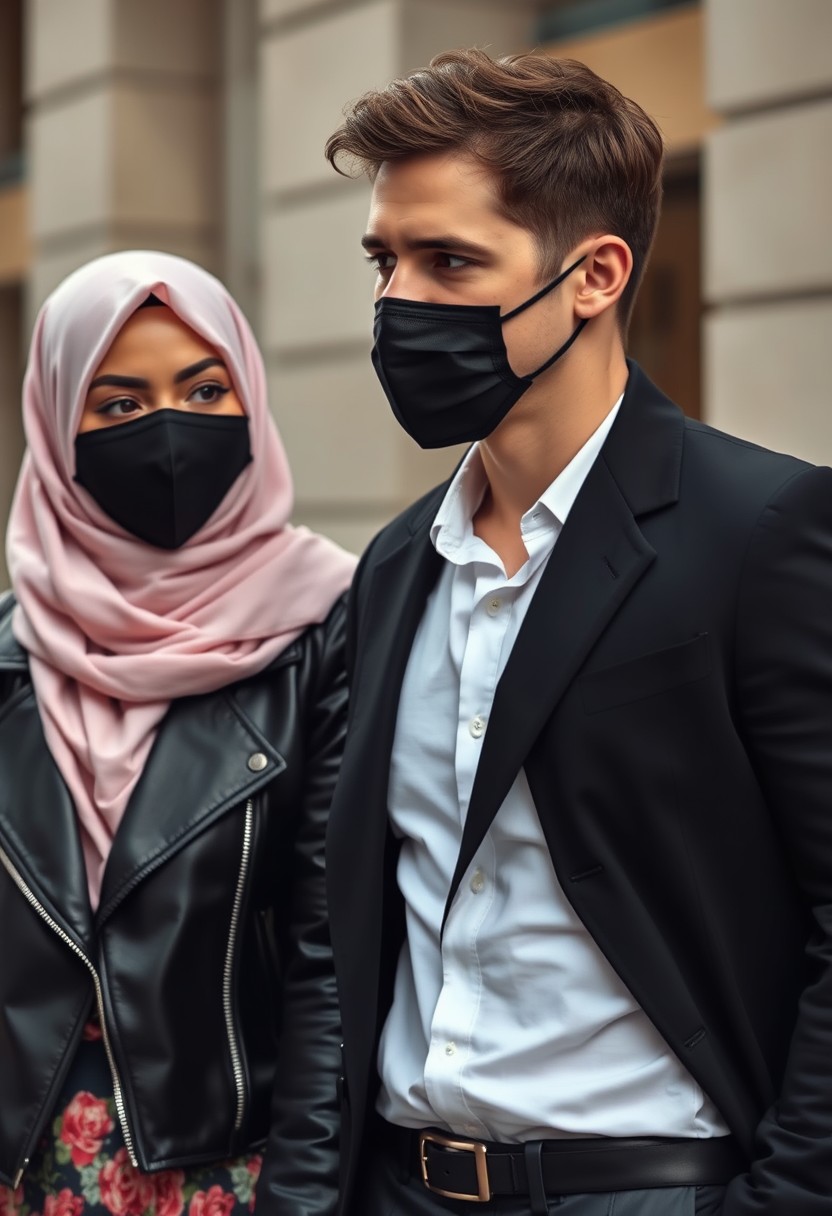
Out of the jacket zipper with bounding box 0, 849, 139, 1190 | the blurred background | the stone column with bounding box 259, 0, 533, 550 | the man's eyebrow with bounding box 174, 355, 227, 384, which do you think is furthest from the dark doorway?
the jacket zipper with bounding box 0, 849, 139, 1190

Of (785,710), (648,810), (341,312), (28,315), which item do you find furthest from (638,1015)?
(28,315)

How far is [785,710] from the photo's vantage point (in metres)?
1.97

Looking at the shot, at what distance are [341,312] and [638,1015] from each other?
248 inches

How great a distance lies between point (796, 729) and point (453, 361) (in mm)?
651

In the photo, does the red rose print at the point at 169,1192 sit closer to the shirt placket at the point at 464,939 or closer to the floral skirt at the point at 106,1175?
the floral skirt at the point at 106,1175

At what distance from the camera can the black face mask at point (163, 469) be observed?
2.88m

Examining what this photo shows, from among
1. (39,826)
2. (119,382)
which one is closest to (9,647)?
(39,826)

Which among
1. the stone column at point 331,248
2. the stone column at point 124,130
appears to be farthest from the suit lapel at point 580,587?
the stone column at point 124,130

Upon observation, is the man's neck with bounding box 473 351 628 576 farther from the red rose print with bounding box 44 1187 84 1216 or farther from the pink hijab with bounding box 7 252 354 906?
the red rose print with bounding box 44 1187 84 1216

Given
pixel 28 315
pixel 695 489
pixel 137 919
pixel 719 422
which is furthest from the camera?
pixel 28 315

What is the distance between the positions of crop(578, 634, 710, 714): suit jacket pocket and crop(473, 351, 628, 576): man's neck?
0.27 metres

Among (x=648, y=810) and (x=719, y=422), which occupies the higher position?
(x=719, y=422)

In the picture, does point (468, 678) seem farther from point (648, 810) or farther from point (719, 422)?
point (719, 422)

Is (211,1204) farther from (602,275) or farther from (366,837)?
(602,275)
